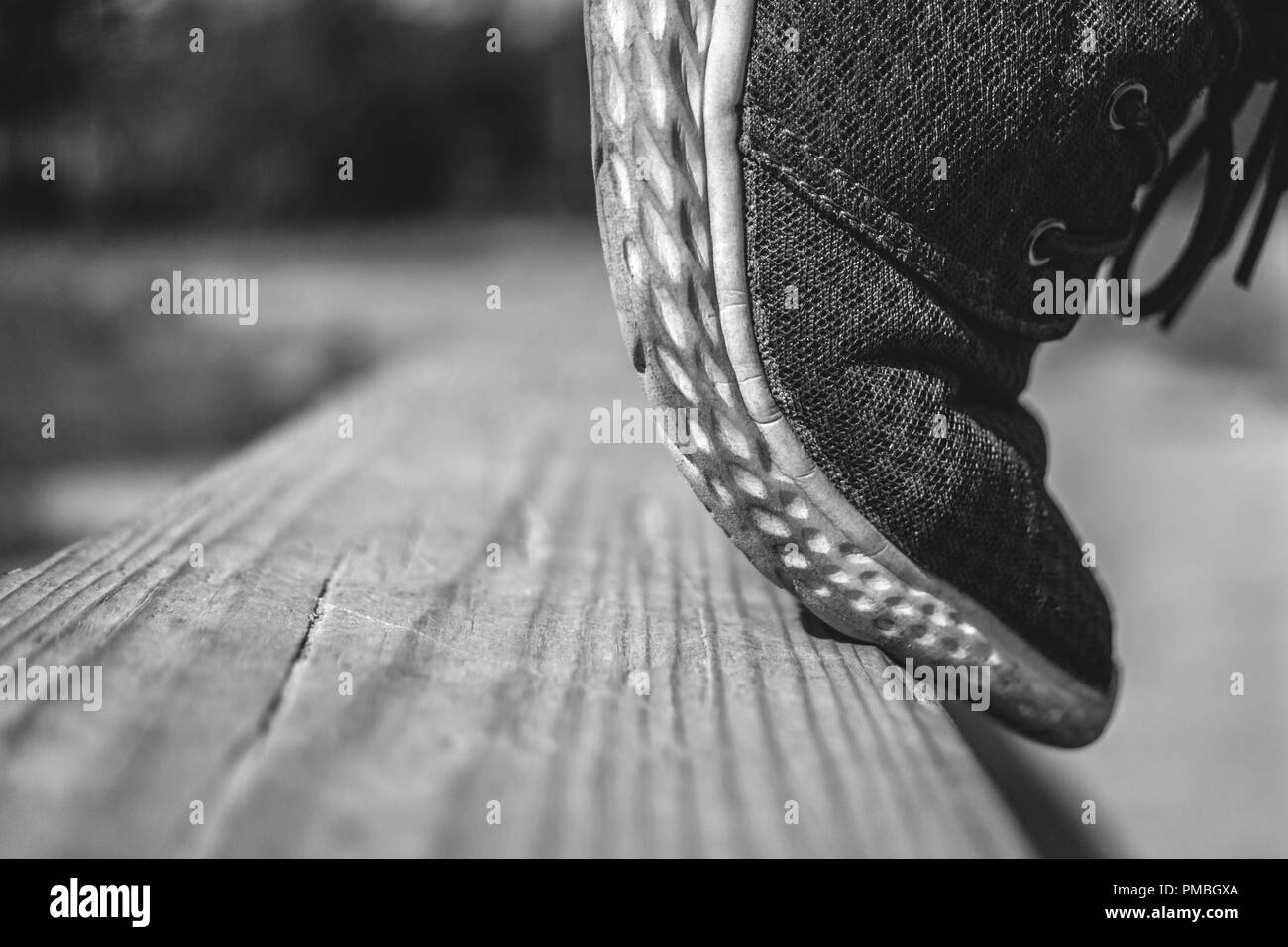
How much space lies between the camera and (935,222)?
2.21 ft

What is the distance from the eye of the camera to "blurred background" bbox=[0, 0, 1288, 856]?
6.52ft

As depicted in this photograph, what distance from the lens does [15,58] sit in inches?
184

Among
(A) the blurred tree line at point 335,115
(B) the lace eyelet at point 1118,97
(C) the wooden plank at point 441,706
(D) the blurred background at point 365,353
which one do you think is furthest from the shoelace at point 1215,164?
(A) the blurred tree line at point 335,115

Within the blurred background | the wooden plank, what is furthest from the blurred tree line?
the wooden plank

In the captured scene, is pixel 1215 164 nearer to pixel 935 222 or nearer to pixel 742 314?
pixel 935 222

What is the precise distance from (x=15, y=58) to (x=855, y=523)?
5053mm

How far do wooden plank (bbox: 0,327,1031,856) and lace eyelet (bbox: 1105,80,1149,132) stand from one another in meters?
0.35

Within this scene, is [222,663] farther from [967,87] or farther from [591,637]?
[967,87]

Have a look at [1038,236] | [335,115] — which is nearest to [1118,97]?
[1038,236]

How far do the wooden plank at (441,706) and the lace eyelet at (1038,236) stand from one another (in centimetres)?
26

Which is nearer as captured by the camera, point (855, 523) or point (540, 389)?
point (855, 523)

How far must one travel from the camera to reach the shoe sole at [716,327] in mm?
605
